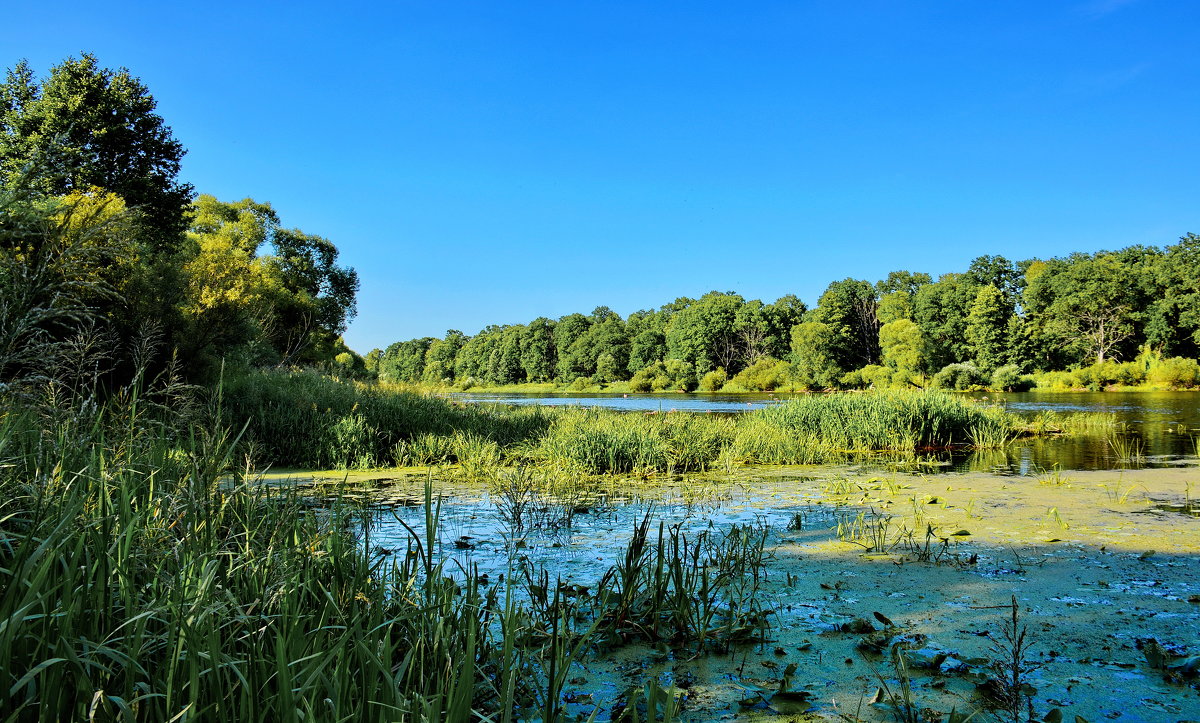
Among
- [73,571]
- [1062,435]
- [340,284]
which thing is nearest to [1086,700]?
[73,571]

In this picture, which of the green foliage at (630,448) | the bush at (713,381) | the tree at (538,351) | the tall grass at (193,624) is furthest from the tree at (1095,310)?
the tree at (538,351)

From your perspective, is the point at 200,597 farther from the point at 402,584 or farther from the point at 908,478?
the point at 908,478

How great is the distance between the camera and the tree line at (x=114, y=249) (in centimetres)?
293

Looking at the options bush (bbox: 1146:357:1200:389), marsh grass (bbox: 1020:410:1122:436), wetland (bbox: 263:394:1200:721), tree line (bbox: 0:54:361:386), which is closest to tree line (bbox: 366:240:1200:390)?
bush (bbox: 1146:357:1200:389)

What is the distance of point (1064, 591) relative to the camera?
4.14 m

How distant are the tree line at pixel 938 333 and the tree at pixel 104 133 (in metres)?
13.3

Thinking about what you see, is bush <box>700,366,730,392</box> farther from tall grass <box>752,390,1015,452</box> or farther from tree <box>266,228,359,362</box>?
tall grass <box>752,390,1015,452</box>

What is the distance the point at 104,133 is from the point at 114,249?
71.5 ft

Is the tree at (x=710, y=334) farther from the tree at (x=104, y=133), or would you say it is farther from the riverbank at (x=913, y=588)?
the riverbank at (x=913, y=588)

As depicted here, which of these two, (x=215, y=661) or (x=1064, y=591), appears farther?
(x=1064, y=591)

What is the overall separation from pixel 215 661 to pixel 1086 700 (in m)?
3.30

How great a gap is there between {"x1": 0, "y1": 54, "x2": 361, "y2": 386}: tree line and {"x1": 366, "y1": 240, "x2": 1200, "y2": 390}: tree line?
1265 centimetres

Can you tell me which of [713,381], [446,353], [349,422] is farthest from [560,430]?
[446,353]

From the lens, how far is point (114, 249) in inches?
118
